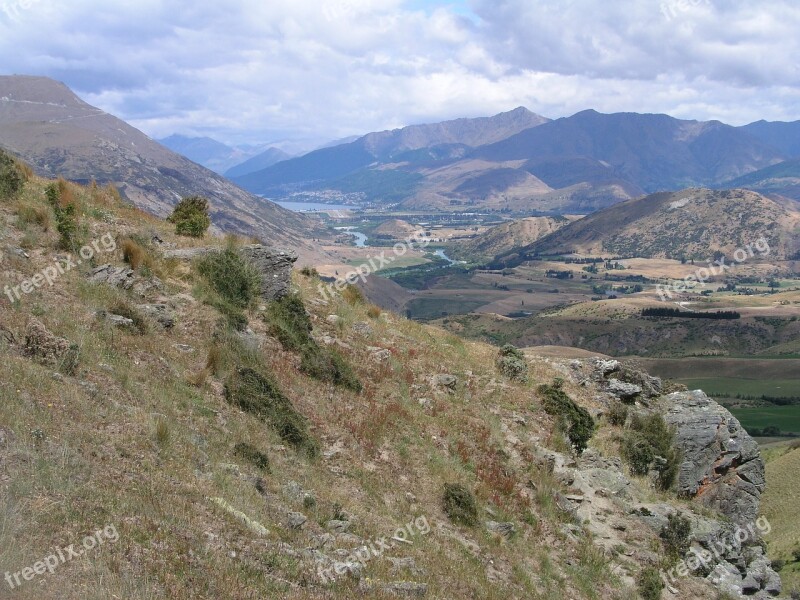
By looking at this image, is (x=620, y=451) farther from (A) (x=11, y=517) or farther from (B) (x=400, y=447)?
(A) (x=11, y=517)

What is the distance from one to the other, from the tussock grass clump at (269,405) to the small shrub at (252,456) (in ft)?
4.08

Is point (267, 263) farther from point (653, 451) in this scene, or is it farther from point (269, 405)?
point (653, 451)

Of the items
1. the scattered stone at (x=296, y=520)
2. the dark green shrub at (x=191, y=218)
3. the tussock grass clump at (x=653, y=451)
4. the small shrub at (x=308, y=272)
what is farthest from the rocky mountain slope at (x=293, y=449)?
the small shrub at (x=308, y=272)

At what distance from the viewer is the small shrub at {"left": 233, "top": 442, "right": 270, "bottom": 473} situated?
10328 millimetres

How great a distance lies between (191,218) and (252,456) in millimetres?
Answer: 12111

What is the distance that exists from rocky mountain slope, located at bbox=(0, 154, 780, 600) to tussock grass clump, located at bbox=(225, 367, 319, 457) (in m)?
0.05

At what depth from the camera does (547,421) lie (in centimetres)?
1725

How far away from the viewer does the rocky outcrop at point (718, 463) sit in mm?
17594

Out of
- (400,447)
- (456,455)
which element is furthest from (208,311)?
(456,455)

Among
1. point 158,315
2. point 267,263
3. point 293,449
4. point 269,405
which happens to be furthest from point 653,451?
point 158,315

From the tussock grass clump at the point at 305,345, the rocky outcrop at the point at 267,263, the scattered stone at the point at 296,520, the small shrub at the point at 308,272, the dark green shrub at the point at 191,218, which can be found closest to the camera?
the scattered stone at the point at 296,520

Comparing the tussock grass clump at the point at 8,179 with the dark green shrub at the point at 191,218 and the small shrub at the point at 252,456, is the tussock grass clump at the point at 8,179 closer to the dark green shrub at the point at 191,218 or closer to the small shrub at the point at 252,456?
the dark green shrub at the point at 191,218

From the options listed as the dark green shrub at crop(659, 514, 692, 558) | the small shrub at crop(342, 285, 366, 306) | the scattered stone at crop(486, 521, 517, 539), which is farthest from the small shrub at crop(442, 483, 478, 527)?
the small shrub at crop(342, 285, 366, 306)

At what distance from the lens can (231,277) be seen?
16.6 meters
